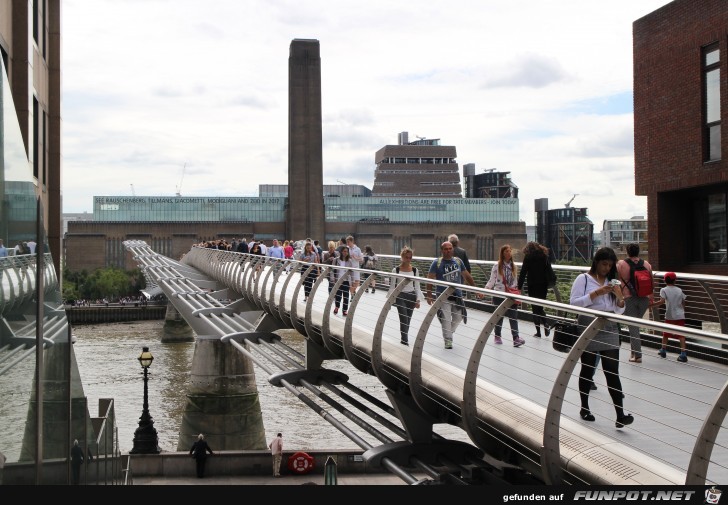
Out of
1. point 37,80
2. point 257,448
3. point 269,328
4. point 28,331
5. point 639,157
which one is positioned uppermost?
point 37,80

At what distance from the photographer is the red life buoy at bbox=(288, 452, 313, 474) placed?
2317 centimetres

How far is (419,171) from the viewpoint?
168375 mm

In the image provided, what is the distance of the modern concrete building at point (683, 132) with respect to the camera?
1698 centimetres

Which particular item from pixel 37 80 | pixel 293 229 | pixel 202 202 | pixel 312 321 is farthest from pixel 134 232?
pixel 312 321

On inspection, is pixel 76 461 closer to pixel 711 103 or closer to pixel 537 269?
pixel 537 269

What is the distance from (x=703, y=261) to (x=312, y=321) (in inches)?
355

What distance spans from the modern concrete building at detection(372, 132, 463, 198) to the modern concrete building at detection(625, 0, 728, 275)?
148 metres

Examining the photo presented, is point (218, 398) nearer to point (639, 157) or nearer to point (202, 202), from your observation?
point (639, 157)

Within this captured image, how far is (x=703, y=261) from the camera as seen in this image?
18297 millimetres

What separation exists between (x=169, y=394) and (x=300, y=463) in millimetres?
16876

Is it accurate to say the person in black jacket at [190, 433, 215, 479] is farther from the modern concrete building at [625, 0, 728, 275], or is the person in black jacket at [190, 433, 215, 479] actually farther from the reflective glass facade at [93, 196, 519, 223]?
the reflective glass facade at [93, 196, 519, 223]

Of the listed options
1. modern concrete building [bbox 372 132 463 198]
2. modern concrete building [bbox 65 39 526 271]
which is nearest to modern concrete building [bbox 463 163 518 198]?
modern concrete building [bbox 372 132 463 198]

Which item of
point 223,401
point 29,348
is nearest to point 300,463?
point 223,401

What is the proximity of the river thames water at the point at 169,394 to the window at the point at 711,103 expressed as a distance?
12816 mm
